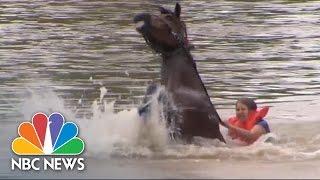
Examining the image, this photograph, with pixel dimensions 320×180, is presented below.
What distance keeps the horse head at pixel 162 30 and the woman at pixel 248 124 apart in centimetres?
102

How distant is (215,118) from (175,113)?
0.45m

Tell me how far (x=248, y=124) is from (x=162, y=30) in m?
1.49

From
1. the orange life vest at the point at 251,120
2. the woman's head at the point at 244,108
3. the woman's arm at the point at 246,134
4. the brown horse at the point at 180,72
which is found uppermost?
the brown horse at the point at 180,72

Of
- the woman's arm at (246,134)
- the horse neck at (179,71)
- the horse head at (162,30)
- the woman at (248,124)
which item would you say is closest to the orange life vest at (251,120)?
the woman at (248,124)

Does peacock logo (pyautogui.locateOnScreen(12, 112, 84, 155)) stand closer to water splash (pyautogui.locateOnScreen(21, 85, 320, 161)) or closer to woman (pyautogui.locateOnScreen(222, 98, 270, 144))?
water splash (pyautogui.locateOnScreen(21, 85, 320, 161))

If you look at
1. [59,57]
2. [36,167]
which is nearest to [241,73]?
[59,57]

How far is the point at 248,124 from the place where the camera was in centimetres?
879

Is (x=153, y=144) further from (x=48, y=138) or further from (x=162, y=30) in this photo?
(x=48, y=138)

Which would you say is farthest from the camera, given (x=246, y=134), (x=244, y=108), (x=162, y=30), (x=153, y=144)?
(x=244, y=108)

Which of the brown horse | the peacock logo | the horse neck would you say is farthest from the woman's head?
the peacock logo

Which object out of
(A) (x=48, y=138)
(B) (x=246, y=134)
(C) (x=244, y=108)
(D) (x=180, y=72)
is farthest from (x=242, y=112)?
(A) (x=48, y=138)

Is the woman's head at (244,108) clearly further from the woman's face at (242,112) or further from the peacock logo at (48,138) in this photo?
the peacock logo at (48,138)

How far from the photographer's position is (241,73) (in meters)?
13.5

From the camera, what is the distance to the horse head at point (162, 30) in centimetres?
802
